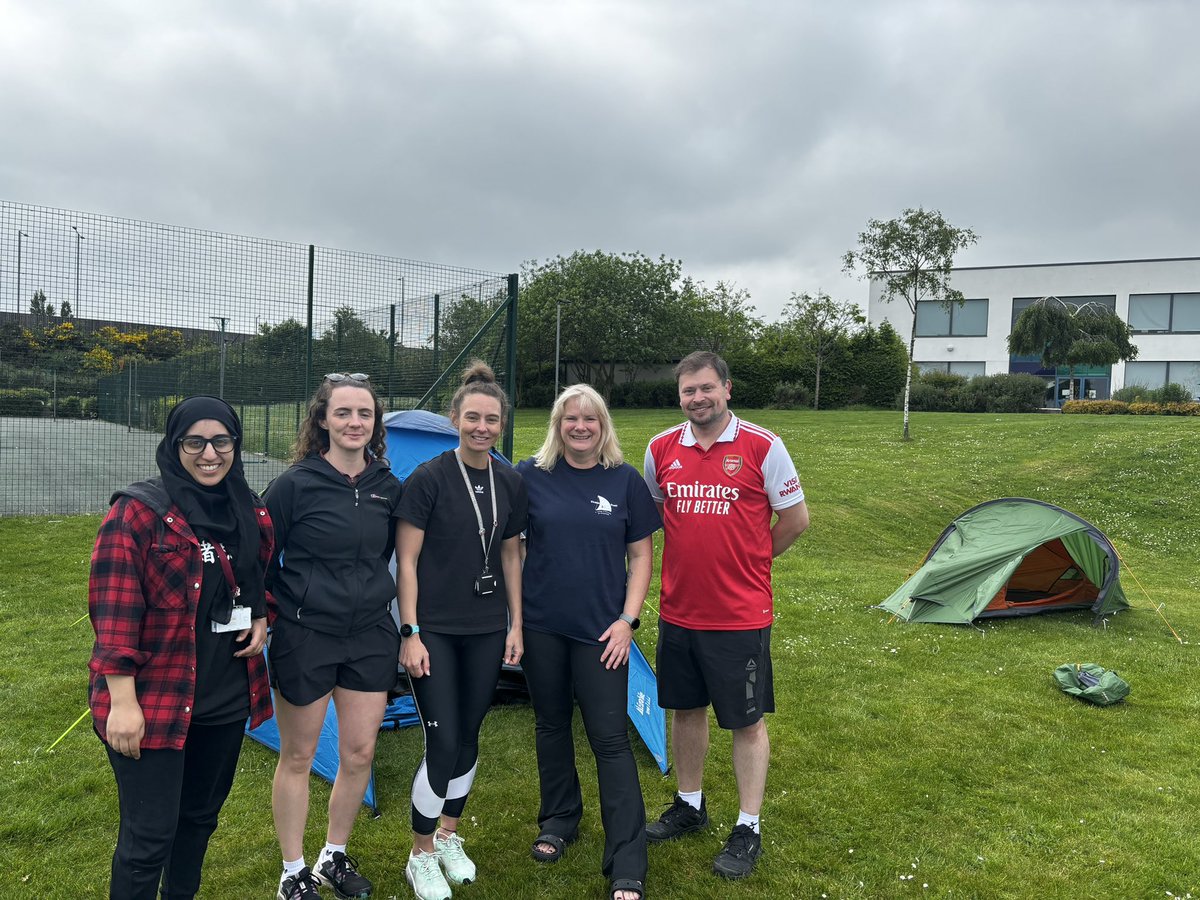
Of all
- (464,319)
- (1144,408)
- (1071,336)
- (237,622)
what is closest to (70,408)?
(464,319)

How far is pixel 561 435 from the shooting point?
305 centimetres

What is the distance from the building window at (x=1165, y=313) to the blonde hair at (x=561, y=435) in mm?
44387

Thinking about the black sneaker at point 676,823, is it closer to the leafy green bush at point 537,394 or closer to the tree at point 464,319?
the tree at point 464,319

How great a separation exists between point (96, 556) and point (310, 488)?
2.27 ft

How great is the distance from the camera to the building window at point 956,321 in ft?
132

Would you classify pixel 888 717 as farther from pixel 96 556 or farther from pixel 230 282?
pixel 230 282

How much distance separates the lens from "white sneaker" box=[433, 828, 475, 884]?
3086 millimetres

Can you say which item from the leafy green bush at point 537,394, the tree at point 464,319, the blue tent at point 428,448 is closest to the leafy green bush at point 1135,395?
the leafy green bush at point 537,394

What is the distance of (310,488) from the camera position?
8.70 feet

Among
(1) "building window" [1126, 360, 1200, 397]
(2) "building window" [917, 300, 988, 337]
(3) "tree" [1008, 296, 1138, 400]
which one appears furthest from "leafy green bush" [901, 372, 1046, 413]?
(1) "building window" [1126, 360, 1200, 397]

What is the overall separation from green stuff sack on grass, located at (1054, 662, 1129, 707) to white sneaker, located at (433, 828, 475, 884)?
4.38 metres

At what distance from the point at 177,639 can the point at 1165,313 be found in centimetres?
4728

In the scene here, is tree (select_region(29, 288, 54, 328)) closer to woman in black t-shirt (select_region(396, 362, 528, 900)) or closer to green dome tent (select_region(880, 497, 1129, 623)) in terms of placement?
woman in black t-shirt (select_region(396, 362, 528, 900))

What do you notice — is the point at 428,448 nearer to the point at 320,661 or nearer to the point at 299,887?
the point at 320,661
